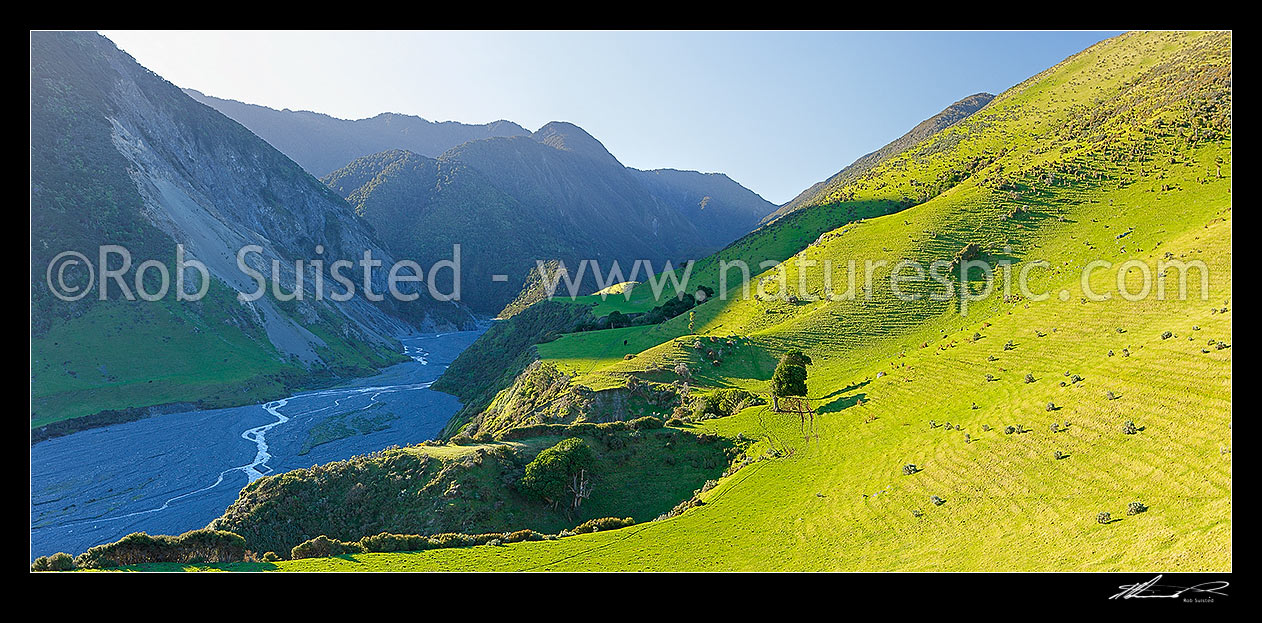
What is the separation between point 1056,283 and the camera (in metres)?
41.3

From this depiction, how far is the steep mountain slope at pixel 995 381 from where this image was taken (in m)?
14.1

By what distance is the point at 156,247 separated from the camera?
3644 inches

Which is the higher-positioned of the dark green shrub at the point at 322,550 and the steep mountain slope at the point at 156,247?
the steep mountain slope at the point at 156,247

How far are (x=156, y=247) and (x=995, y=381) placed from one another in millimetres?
117906

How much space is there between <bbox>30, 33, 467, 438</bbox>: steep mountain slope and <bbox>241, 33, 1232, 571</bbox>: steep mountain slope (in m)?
58.1

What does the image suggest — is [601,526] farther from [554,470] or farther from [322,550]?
[322,550]

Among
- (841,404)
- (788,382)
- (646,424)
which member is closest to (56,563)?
(646,424)

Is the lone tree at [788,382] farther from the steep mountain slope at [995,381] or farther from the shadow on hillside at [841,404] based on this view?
the shadow on hillside at [841,404]

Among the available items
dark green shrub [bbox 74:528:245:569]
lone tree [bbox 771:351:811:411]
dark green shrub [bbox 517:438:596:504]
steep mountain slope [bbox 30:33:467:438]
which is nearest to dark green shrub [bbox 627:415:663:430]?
dark green shrub [bbox 517:438:596:504]

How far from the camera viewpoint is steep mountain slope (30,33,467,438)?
7412 centimetres
